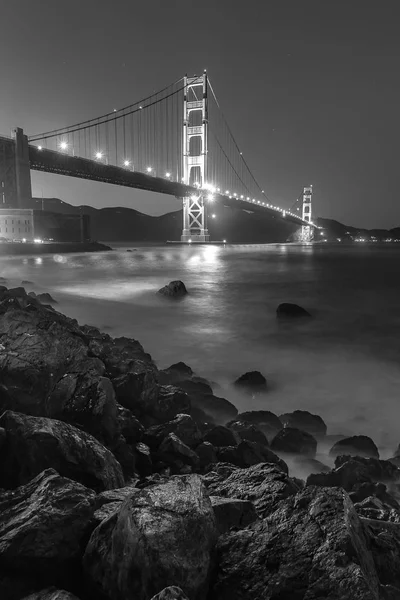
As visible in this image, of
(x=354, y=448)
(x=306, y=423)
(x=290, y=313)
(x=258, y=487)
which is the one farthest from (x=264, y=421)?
(x=290, y=313)

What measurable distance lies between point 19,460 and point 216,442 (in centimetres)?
156

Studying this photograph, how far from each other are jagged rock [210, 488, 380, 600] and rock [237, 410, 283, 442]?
233cm

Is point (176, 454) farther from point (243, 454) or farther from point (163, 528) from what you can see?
point (163, 528)

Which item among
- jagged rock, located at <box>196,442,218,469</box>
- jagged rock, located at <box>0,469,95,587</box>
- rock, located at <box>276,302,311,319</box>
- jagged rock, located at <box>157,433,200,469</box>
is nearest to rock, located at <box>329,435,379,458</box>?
jagged rock, located at <box>196,442,218,469</box>

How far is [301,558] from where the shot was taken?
125cm

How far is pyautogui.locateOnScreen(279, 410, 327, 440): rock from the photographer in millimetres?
3867

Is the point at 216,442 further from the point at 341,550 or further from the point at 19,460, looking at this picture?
the point at 341,550

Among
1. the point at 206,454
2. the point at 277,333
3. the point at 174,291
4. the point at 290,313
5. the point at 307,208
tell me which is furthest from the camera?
the point at 307,208

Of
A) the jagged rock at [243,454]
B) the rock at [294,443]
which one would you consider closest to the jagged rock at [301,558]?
the jagged rock at [243,454]

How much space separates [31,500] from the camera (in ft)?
4.72

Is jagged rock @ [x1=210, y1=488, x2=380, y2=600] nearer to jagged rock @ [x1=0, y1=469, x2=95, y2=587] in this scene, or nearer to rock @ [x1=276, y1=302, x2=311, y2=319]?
jagged rock @ [x1=0, y1=469, x2=95, y2=587]

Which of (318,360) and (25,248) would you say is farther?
(25,248)

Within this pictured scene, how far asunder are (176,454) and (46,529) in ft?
4.07

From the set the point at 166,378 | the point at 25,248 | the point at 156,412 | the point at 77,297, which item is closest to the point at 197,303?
the point at 77,297
